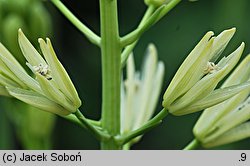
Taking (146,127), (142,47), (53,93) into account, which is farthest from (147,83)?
(142,47)

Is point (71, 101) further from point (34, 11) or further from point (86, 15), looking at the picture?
point (86, 15)

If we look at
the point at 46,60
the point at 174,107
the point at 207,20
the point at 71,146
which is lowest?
the point at 71,146

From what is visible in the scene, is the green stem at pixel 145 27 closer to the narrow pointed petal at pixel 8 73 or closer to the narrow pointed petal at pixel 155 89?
the narrow pointed petal at pixel 8 73

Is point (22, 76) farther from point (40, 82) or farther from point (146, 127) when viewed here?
point (146, 127)

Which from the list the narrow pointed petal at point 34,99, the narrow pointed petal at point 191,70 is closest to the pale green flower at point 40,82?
the narrow pointed petal at point 34,99

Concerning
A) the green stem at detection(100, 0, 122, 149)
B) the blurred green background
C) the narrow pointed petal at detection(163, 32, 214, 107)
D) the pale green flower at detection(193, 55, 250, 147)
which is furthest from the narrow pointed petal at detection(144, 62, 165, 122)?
the blurred green background
